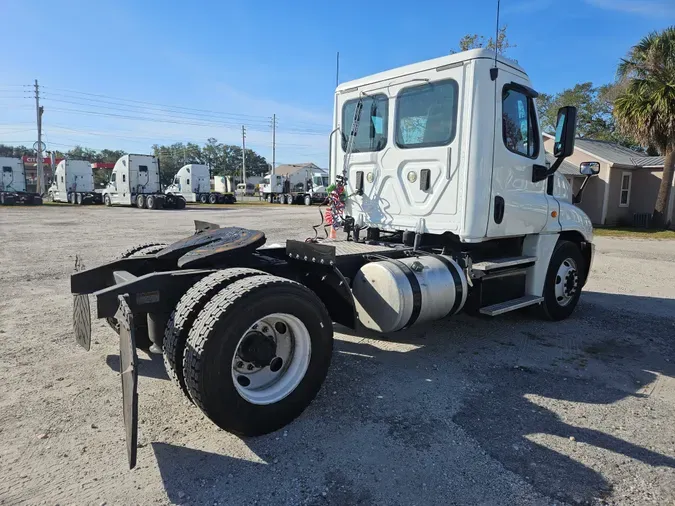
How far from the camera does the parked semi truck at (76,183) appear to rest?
3750 cm

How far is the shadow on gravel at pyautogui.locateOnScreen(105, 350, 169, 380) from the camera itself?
4148 millimetres

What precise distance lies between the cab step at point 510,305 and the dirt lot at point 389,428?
1.37ft

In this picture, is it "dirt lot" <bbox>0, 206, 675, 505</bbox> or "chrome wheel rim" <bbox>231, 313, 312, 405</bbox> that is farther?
"chrome wheel rim" <bbox>231, 313, 312, 405</bbox>

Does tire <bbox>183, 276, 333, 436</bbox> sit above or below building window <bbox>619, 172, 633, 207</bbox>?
below

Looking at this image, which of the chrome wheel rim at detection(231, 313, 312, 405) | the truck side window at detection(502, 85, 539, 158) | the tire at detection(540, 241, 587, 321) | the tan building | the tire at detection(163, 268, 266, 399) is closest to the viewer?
the tire at detection(163, 268, 266, 399)

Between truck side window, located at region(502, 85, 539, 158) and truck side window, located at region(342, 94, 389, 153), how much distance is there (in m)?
1.30

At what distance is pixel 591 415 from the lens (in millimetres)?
3604

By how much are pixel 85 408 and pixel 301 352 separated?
5.47 feet

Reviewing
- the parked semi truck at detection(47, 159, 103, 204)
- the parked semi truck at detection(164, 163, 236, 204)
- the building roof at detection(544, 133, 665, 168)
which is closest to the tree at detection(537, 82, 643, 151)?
the building roof at detection(544, 133, 665, 168)

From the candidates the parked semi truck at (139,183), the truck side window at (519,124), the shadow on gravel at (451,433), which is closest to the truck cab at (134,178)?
the parked semi truck at (139,183)

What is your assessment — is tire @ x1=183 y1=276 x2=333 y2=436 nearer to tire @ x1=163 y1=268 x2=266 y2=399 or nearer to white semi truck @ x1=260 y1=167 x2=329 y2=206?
tire @ x1=163 y1=268 x2=266 y2=399

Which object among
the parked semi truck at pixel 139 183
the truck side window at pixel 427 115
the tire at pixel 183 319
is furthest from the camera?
the parked semi truck at pixel 139 183

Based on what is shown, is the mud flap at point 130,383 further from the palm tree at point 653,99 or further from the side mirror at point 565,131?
the palm tree at point 653,99

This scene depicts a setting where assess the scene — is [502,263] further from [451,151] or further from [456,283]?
[451,151]
